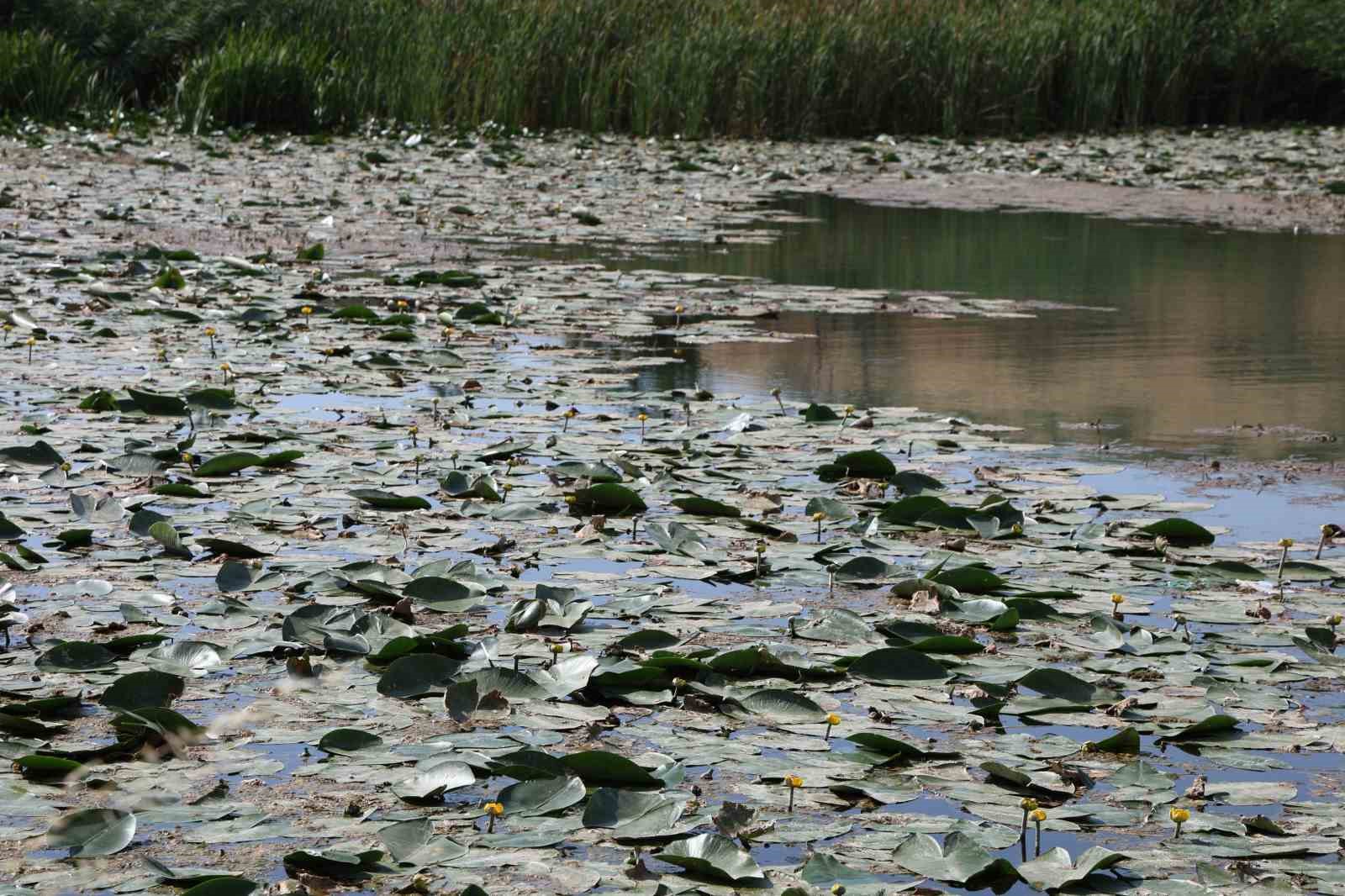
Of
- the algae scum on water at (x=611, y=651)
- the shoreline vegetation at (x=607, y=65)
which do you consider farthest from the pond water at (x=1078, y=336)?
the shoreline vegetation at (x=607, y=65)

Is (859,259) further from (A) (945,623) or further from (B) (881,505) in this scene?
(A) (945,623)

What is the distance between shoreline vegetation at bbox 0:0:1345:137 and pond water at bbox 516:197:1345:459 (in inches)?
227

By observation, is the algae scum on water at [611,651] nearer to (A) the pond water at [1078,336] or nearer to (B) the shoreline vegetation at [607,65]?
(A) the pond water at [1078,336]

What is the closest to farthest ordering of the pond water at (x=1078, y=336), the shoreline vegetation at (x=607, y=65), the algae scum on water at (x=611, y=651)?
the algae scum on water at (x=611, y=651), the pond water at (x=1078, y=336), the shoreline vegetation at (x=607, y=65)

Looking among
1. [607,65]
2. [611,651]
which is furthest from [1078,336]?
[607,65]

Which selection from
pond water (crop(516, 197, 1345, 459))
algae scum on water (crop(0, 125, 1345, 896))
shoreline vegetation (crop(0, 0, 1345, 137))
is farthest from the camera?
shoreline vegetation (crop(0, 0, 1345, 137))

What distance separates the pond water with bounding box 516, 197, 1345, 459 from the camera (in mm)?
5137

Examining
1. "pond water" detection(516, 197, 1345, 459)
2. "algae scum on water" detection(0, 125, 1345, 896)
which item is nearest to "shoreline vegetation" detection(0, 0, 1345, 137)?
"pond water" detection(516, 197, 1345, 459)

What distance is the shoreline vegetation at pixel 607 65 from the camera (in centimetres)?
1552

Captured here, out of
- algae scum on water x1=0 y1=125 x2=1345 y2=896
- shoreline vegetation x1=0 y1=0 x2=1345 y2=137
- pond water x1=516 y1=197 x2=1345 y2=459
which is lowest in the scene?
algae scum on water x1=0 y1=125 x2=1345 y2=896

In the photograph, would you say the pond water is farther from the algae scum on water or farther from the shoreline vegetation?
the shoreline vegetation

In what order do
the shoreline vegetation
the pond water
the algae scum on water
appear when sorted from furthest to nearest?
1. the shoreline vegetation
2. the pond water
3. the algae scum on water

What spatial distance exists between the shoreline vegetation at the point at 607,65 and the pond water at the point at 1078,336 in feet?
19.0

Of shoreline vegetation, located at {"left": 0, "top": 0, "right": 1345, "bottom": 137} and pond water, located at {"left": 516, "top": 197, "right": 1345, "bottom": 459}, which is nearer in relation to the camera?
pond water, located at {"left": 516, "top": 197, "right": 1345, "bottom": 459}
